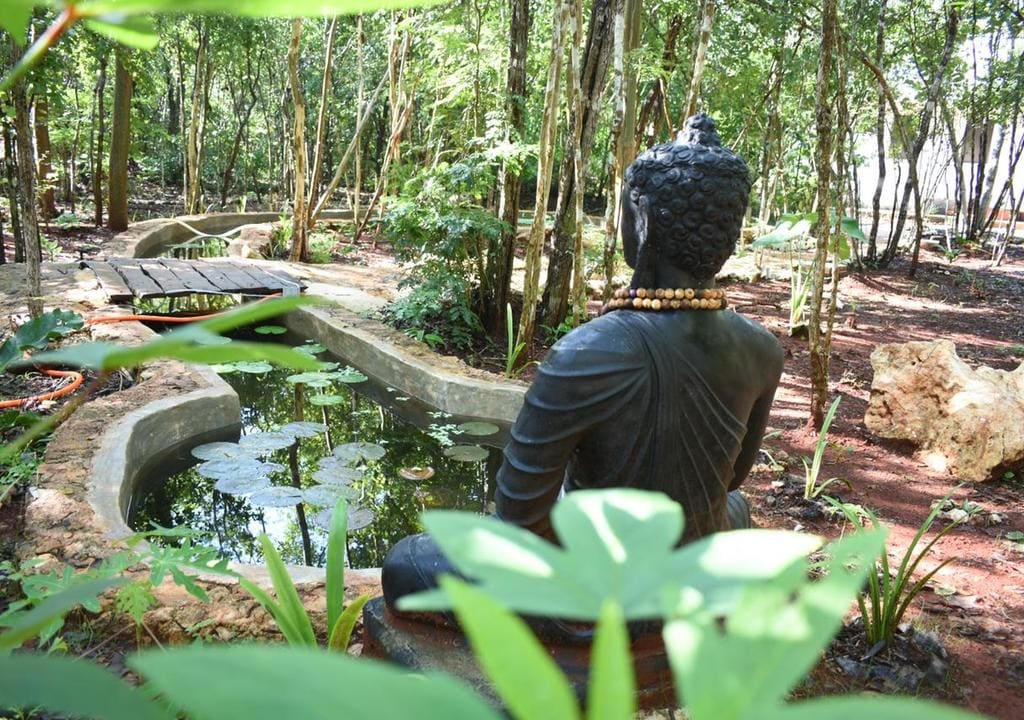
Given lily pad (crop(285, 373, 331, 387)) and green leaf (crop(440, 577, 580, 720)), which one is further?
lily pad (crop(285, 373, 331, 387))

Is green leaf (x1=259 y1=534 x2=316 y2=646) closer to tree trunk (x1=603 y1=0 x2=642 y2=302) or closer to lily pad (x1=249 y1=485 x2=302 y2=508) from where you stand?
lily pad (x1=249 y1=485 x2=302 y2=508)

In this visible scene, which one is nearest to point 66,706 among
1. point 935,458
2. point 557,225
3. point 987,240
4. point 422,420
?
point 935,458

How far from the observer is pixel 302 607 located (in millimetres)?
2031

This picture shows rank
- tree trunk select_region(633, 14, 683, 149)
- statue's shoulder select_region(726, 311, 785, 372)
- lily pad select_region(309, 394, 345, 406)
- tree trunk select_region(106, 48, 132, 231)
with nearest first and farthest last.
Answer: statue's shoulder select_region(726, 311, 785, 372) < lily pad select_region(309, 394, 345, 406) < tree trunk select_region(633, 14, 683, 149) < tree trunk select_region(106, 48, 132, 231)

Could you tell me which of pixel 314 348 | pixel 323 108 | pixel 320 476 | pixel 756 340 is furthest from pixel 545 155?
pixel 323 108

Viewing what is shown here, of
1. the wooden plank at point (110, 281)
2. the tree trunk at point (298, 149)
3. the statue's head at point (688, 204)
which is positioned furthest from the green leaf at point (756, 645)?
the tree trunk at point (298, 149)

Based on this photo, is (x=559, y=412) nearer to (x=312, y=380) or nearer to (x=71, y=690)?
(x=71, y=690)

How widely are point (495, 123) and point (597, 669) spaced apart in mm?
6038

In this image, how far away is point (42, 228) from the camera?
10.2 meters

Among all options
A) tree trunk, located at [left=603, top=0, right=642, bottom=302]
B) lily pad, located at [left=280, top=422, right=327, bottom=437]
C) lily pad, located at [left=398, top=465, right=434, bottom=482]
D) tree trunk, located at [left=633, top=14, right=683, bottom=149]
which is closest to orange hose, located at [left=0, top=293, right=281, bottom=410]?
lily pad, located at [left=280, top=422, right=327, bottom=437]

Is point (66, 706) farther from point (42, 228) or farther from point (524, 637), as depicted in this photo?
point (42, 228)

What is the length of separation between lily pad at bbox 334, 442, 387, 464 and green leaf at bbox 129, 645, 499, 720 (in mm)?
4263

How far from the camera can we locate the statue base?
1736 millimetres

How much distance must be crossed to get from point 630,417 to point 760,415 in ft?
1.53
